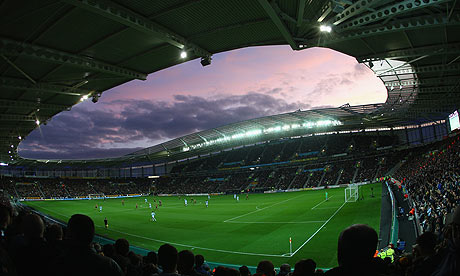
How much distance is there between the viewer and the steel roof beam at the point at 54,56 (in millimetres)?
11080

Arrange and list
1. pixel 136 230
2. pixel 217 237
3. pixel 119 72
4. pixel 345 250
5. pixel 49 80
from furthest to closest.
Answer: pixel 136 230 → pixel 217 237 → pixel 49 80 → pixel 119 72 → pixel 345 250

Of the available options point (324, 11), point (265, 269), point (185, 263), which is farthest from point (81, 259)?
point (324, 11)

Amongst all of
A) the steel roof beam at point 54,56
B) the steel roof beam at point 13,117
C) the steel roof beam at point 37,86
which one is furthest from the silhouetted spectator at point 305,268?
the steel roof beam at point 13,117

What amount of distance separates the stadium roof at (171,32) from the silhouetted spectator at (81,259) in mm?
7968

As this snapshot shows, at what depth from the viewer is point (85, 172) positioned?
96625mm

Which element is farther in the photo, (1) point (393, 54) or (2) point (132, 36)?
(1) point (393, 54)

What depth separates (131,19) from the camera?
387 inches

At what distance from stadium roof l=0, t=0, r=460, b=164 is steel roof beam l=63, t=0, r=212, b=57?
33 millimetres

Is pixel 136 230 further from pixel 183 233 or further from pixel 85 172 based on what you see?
pixel 85 172

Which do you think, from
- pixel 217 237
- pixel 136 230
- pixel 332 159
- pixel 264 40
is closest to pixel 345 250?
pixel 264 40

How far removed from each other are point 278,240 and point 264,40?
14.7 m

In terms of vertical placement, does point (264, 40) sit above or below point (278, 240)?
above

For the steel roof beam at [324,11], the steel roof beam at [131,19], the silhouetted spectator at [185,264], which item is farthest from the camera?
the steel roof beam at [324,11]

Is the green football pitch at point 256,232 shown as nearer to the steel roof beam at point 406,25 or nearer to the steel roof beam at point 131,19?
the steel roof beam at point 406,25
